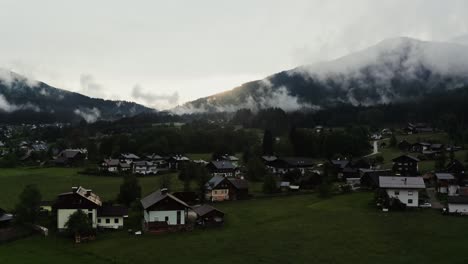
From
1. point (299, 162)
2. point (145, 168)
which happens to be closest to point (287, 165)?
point (299, 162)

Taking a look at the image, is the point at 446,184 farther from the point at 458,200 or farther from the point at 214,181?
the point at 214,181

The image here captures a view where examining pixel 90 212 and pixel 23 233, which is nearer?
pixel 23 233

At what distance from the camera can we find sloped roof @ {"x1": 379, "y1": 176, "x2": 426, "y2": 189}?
4503cm

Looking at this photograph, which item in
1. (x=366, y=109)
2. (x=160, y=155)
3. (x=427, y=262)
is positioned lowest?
(x=427, y=262)

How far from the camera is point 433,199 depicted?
49.0 m

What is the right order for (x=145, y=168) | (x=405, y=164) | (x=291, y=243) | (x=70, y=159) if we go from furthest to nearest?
(x=70, y=159) < (x=145, y=168) < (x=405, y=164) < (x=291, y=243)

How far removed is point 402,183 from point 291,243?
20.5 metres

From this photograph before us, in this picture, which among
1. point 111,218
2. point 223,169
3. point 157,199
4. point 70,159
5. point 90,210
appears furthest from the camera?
point 70,159

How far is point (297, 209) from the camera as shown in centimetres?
4544

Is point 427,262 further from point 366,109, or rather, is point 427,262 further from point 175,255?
point 366,109

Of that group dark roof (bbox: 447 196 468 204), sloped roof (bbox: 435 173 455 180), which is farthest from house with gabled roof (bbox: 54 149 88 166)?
dark roof (bbox: 447 196 468 204)

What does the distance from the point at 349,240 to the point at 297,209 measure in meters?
13.9

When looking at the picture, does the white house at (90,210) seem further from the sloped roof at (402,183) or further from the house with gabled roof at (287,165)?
the house with gabled roof at (287,165)

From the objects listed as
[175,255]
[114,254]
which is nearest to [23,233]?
[114,254]
